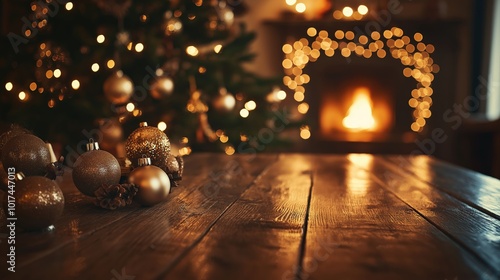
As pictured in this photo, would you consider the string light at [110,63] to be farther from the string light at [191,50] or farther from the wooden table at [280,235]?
the wooden table at [280,235]

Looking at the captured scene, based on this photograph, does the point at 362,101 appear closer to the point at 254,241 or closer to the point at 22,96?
the point at 22,96

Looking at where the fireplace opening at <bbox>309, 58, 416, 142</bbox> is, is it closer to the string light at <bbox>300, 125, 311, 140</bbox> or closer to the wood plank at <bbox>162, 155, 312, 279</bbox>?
the string light at <bbox>300, 125, 311, 140</bbox>

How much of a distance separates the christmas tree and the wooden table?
100 cm

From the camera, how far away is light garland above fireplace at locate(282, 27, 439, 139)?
4125 mm

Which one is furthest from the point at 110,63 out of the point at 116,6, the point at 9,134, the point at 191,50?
the point at 9,134

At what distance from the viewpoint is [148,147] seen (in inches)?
38.3

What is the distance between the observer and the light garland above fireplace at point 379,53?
4125mm

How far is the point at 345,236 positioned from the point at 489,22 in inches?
151

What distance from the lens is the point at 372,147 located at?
Answer: 4.10 meters

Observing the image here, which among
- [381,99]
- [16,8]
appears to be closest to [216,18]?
[16,8]

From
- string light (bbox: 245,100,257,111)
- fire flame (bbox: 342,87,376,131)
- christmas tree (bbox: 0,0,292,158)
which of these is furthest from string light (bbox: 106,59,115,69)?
fire flame (bbox: 342,87,376,131)

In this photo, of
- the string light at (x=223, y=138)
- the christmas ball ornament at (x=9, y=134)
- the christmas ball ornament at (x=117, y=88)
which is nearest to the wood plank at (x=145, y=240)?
the christmas ball ornament at (x=9, y=134)

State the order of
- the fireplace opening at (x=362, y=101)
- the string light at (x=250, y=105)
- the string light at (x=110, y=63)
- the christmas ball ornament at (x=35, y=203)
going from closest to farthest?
the christmas ball ornament at (x=35, y=203)
the string light at (x=110, y=63)
the string light at (x=250, y=105)
the fireplace opening at (x=362, y=101)

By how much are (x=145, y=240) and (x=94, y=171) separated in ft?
0.88
